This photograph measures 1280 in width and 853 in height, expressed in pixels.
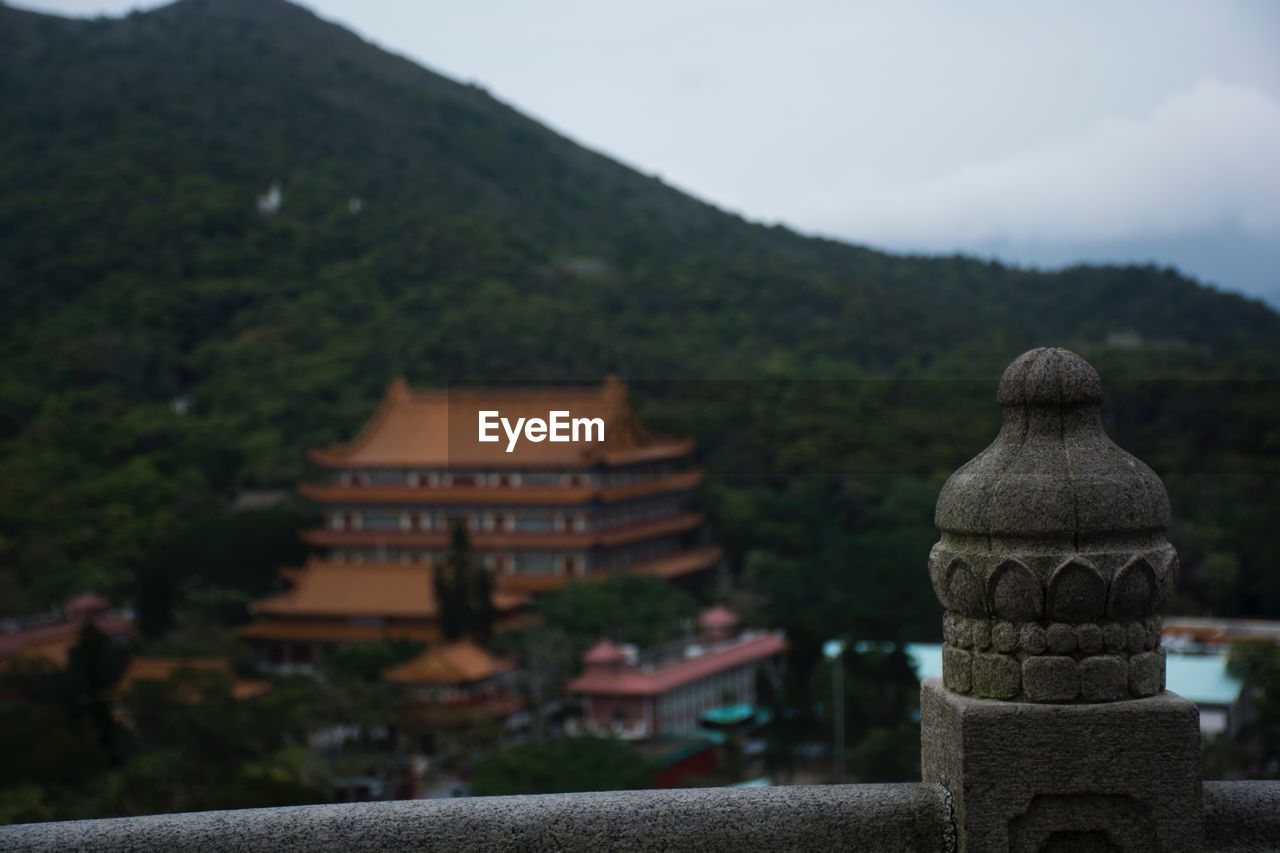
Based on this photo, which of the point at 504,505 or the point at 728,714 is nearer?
the point at 728,714

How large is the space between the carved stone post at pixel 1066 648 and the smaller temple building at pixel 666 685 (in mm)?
21083

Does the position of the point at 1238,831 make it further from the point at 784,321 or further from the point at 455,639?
the point at 784,321

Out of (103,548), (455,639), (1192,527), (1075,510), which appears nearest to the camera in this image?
(1075,510)

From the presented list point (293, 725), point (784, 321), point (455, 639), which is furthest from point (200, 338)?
point (293, 725)

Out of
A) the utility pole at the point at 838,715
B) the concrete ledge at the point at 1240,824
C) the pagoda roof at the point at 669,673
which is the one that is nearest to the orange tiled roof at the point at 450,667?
the pagoda roof at the point at 669,673

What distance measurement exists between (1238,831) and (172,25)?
4870 inches

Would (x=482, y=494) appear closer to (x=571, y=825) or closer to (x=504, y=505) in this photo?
(x=504, y=505)

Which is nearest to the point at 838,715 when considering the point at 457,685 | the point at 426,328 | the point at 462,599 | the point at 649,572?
the point at 457,685

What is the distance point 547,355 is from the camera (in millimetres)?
55938

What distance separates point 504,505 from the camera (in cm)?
3459

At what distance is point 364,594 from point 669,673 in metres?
9.03

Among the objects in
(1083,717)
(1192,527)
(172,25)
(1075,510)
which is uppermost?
(172,25)

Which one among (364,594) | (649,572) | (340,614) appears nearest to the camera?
(340,614)

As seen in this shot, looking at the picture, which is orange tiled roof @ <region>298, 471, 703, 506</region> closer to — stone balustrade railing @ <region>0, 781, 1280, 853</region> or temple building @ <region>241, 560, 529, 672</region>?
temple building @ <region>241, 560, 529, 672</region>
